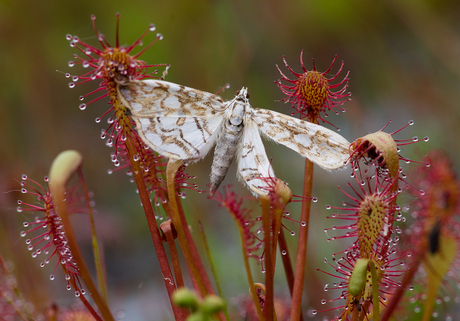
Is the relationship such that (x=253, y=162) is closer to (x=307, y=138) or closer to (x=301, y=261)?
(x=307, y=138)

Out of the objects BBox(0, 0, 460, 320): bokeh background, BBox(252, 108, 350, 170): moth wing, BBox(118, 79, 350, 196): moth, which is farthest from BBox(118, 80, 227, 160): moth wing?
BBox(0, 0, 460, 320): bokeh background

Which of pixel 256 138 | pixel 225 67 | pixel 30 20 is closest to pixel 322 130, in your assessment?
pixel 256 138

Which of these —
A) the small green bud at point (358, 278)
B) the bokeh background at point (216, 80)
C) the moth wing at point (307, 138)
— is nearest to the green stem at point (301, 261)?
the moth wing at point (307, 138)

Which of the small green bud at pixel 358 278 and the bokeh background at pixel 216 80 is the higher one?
the bokeh background at pixel 216 80

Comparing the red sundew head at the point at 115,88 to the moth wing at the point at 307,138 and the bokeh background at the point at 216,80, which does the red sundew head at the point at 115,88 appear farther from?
the bokeh background at the point at 216,80

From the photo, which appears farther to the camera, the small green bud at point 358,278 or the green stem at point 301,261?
the green stem at point 301,261

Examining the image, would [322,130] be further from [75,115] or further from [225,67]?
[75,115]

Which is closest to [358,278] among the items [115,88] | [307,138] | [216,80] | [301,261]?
[301,261]

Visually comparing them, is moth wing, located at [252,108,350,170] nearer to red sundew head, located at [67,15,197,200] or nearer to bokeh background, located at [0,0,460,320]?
red sundew head, located at [67,15,197,200]

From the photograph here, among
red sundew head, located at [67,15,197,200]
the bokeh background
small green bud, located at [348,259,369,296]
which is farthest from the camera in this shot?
the bokeh background
